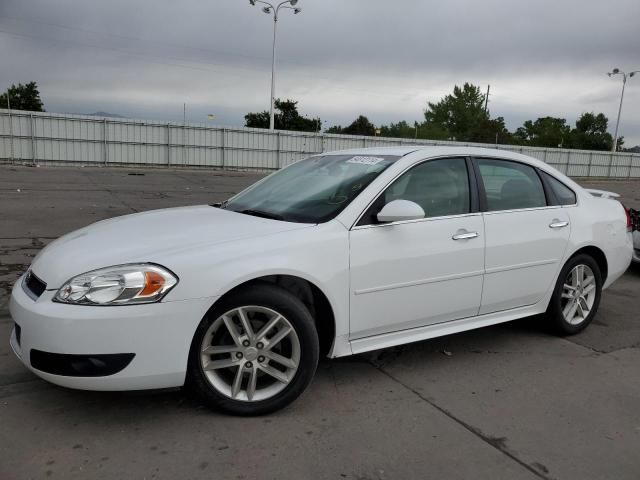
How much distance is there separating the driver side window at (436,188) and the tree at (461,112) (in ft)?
269

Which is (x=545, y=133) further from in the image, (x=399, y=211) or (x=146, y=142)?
(x=399, y=211)

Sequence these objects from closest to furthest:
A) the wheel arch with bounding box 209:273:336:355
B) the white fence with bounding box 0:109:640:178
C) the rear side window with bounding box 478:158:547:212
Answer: the wheel arch with bounding box 209:273:336:355 < the rear side window with bounding box 478:158:547:212 < the white fence with bounding box 0:109:640:178

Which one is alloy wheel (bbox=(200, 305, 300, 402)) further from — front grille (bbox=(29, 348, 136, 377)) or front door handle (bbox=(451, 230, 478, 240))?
front door handle (bbox=(451, 230, 478, 240))

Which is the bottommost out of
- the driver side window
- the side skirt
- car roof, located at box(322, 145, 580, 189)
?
the side skirt

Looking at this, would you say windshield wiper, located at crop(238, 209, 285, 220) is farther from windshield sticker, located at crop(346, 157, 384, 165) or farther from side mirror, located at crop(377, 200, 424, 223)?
windshield sticker, located at crop(346, 157, 384, 165)

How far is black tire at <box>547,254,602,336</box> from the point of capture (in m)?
4.25

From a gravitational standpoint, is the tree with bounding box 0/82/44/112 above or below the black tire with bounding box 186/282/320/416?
above

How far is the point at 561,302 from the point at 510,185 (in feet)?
3.54

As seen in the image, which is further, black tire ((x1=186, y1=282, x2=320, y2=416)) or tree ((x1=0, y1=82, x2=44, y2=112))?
tree ((x1=0, y1=82, x2=44, y2=112))

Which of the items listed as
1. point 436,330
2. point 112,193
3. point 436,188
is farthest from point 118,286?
point 112,193

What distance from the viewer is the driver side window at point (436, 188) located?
350 cm

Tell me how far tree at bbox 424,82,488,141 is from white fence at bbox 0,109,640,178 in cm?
5316

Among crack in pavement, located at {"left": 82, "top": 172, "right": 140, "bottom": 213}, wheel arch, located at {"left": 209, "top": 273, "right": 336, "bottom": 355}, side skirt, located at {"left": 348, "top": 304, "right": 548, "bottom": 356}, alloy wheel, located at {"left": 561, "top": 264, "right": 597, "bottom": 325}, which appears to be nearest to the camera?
wheel arch, located at {"left": 209, "top": 273, "right": 336, "bottom": 355}

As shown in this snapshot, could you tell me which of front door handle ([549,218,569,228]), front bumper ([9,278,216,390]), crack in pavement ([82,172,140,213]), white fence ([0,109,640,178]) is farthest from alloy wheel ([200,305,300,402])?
white fence ([0,109,640,178])
